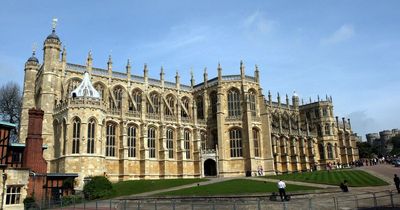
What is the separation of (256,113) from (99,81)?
26.0 meters

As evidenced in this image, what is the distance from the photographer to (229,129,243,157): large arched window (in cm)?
5725

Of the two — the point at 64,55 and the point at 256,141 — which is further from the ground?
the point at 64,55

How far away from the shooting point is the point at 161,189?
3712 centimetres

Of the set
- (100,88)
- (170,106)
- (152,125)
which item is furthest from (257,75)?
(100,88)

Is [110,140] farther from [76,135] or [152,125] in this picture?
[152,125]

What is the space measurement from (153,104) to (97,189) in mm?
26669

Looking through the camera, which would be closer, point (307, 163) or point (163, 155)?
point (163, 155)

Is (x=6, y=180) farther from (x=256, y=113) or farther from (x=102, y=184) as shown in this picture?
(x=256, y=113)

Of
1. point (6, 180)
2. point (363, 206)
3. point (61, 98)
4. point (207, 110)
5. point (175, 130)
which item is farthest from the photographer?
point (207, 110)

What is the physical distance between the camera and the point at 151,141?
54250 mm

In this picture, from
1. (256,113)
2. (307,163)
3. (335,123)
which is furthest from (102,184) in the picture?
(335,123)

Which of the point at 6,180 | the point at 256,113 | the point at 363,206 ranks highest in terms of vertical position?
the point at 256,113

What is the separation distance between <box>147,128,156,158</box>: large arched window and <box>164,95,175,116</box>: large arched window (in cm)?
653

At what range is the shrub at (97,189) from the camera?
34.6 metres
